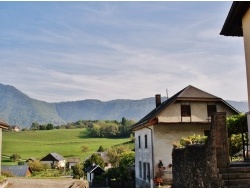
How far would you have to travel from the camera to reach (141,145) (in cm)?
3412

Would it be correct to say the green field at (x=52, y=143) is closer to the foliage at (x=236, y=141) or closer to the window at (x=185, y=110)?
the window at (x=185, y=110)

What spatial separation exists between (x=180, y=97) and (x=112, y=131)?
101849mm

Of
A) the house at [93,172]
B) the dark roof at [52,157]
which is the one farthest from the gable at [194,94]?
the dark roof at [52,157]

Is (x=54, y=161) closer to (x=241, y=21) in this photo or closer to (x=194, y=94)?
(x=194, y=94)

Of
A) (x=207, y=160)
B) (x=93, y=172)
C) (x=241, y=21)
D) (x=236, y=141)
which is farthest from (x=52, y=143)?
(x=241, y=21)

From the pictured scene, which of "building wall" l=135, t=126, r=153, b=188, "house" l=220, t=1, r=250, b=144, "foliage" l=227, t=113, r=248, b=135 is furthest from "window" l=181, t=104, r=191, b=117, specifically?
"house" l=220, t=1, r=250, b=144

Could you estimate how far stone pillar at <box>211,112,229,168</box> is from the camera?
35.0ft

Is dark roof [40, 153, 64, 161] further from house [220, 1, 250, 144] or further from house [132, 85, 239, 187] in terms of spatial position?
house [220, 1, 250, 144]

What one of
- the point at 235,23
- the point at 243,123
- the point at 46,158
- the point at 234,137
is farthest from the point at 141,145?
the point at 46,158

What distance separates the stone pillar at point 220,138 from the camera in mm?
10672

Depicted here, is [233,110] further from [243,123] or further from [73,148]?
[73,148]

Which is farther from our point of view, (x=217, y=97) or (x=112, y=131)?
(x=112, y=131)

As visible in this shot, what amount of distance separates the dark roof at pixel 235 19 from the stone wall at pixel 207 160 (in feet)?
10.6

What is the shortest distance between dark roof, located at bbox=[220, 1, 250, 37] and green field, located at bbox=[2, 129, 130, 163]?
90937 mm
